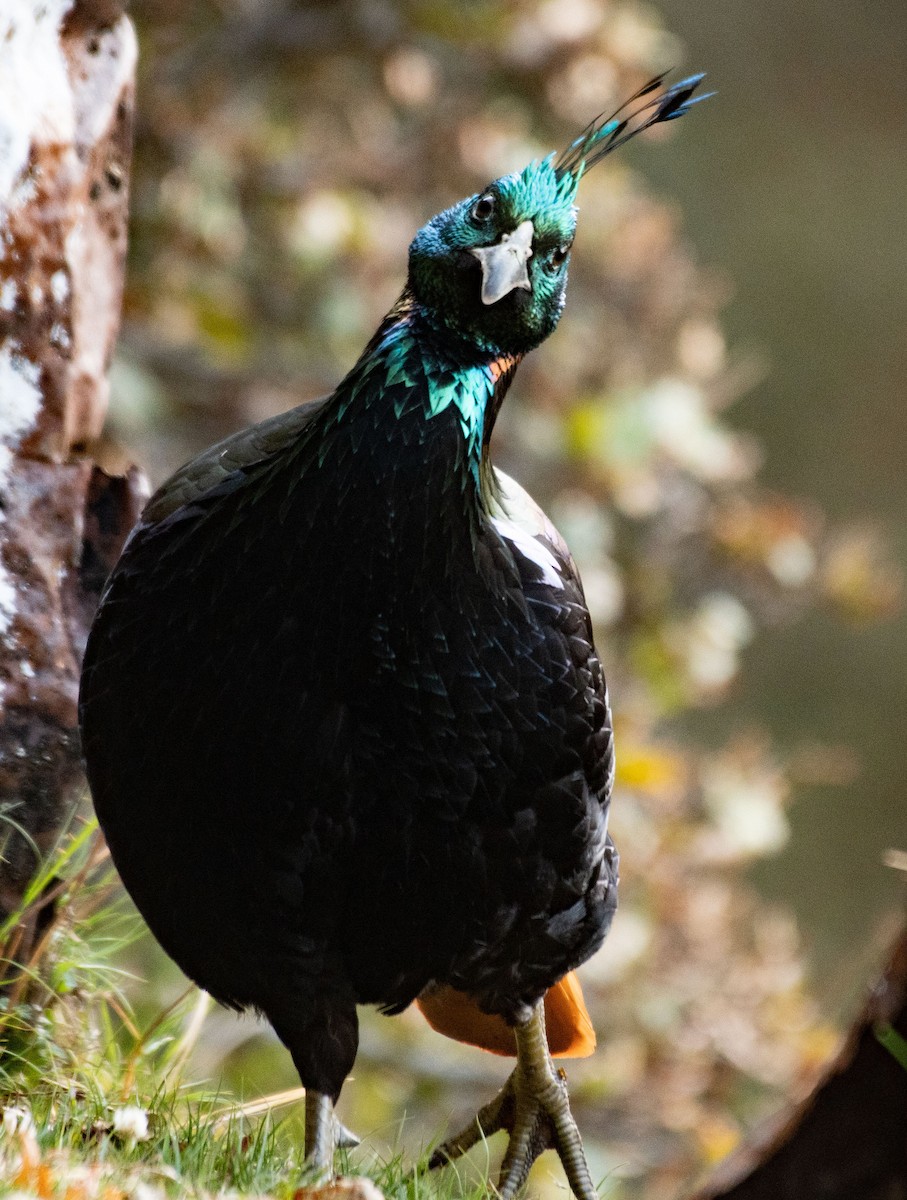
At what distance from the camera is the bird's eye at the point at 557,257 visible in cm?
209

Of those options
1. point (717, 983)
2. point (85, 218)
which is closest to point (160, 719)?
point (85, 218)

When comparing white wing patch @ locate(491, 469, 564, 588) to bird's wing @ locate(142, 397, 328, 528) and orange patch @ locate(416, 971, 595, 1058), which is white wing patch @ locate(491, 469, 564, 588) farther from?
orange patch @ locate(416, 971, 595, 1058)

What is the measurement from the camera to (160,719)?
206cm

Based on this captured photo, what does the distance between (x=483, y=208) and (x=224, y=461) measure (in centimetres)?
61

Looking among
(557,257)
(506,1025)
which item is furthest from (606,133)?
(506,1025)

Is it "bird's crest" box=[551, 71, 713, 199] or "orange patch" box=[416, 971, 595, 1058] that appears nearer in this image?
"bird's crest" box=[551, 71, 713, 199]

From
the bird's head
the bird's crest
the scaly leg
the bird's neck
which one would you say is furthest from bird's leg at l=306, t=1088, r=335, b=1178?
the bird's crest

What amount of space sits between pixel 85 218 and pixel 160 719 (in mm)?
1275

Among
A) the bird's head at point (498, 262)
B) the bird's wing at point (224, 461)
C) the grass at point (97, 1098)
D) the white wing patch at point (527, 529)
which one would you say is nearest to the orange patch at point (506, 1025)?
the grass at point (97, 1098)

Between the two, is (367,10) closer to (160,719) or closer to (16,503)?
(16,503)

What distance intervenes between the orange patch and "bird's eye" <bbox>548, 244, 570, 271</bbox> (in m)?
1.32

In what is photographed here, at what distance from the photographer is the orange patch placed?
259 centimetres

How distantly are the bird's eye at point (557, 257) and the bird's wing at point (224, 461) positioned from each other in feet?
1.41

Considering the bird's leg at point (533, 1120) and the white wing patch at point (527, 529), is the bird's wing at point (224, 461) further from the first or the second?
the bird's leg at point (533, 1120)
